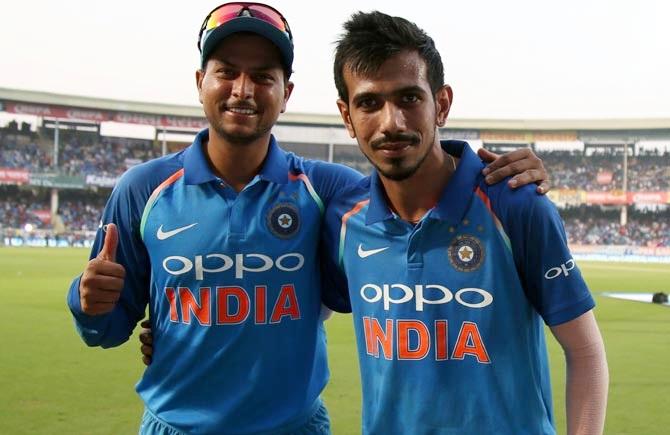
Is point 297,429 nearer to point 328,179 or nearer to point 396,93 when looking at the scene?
point 328,179

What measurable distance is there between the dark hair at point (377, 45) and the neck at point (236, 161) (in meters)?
0.54

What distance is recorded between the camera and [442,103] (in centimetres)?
263

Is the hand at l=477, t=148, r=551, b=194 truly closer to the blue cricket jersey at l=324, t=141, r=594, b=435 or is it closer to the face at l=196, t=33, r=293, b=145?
the blue cricket jersey at l=324, t=141, r=594, b=435

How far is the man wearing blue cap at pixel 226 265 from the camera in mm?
2719

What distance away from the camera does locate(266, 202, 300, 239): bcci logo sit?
9.29ft

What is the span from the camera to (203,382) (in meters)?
2.74

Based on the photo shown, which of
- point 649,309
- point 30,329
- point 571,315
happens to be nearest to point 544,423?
point 571,315

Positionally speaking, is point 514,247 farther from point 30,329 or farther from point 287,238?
point 30,329

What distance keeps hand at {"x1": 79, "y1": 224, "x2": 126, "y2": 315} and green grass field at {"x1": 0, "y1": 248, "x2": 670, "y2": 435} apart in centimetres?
319

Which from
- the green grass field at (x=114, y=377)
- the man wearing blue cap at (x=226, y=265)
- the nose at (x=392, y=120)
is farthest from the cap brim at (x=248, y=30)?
the green grass field at (x=114, y=377)

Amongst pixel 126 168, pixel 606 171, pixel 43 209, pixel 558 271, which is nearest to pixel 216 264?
pixel 558 271

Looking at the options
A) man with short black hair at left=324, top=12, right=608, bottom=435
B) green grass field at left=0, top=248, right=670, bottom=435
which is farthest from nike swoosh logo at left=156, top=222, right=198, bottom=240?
green grass field at left=0, top=248, right=670, bottom=435

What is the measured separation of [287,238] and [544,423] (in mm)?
1219

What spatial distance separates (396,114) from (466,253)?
1.82 ft
